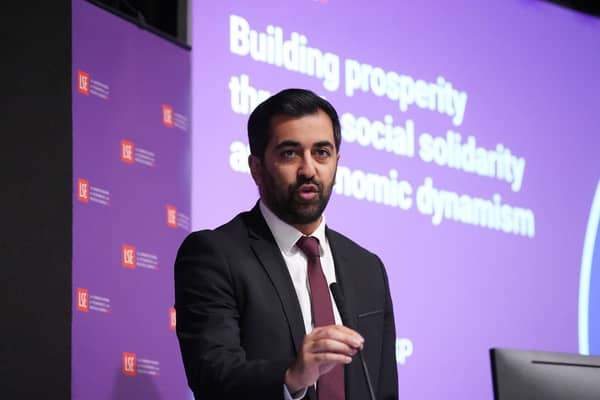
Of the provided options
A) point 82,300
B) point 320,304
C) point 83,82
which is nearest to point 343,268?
point 320,304

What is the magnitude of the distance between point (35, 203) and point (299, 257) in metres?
1.19

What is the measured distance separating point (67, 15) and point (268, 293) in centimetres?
167

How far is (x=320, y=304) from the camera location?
10.3ft

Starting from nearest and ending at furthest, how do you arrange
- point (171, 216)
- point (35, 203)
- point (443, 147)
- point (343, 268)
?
point (343, 268), point (35, 203), point (171, 216), point (443, 147)

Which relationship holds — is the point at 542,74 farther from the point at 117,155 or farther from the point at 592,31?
the point at 117,155

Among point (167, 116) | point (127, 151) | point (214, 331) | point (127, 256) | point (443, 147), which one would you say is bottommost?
point (214, 331)

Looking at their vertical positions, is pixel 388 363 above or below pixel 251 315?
below

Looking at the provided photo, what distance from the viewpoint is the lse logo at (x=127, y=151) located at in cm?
435

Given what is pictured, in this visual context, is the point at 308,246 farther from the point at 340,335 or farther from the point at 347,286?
the point at 340,335

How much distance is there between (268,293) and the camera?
3086mm

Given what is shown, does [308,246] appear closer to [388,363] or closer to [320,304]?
[320,304]

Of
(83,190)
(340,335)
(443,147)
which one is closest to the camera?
(340,335)

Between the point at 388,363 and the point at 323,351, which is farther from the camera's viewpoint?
the point at 388,363

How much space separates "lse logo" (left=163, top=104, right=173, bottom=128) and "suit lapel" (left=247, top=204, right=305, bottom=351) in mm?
1374
